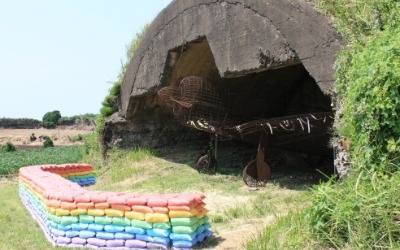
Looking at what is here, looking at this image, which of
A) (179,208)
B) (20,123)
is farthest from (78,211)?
(20,123)

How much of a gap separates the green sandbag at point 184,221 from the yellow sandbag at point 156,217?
0.08 meters

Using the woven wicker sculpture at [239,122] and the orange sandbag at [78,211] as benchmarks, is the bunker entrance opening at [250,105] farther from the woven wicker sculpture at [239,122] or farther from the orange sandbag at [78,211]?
the orange sandbag at [78,211]

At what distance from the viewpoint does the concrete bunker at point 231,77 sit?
7.27 m

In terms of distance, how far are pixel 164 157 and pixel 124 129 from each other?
6.04 ft

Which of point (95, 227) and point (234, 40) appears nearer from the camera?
point (95, 227)

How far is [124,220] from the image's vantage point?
5.66m

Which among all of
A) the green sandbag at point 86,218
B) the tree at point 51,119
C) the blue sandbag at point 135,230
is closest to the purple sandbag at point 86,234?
the green sandbag at point 86,218

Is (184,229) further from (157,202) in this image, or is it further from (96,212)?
(96,212)

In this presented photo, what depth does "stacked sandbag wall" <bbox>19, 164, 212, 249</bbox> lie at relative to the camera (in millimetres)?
5285

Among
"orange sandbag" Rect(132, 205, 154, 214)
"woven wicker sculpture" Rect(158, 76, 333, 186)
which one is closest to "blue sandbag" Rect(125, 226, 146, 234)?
"orange sandbag" Rect(132, 205, 154, 214)

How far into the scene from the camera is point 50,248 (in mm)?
6168

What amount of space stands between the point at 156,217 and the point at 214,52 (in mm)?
4230

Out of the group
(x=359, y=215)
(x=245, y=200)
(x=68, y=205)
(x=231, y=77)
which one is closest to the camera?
(x=359, y=215)

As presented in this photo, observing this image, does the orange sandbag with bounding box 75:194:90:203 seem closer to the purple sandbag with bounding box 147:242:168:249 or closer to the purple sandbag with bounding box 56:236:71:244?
the purple sandbag with bounding box 56:236:71:244
